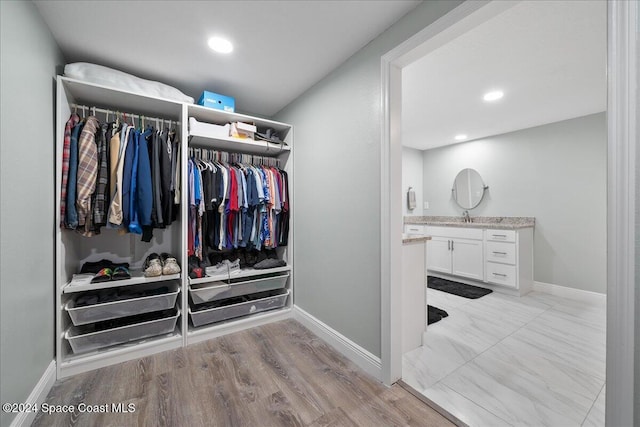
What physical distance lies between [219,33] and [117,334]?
223cm

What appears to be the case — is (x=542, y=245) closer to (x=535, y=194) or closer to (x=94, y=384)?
(x=535, y=194)

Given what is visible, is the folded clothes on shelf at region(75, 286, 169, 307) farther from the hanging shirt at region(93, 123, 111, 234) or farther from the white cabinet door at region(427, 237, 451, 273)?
the white cabinet door at region(427, 237, 451, 273)

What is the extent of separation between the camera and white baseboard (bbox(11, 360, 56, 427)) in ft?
3.89

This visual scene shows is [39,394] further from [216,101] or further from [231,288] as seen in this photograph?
[216,101]

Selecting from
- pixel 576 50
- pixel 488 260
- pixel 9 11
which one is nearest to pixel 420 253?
pixel 576 50

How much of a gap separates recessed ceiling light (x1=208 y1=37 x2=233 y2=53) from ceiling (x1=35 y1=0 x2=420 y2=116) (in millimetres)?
40

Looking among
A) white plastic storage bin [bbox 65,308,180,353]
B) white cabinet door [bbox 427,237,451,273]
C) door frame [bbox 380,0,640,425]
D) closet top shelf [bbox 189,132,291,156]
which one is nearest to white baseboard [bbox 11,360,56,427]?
white plastic storage bin [bbox 65,308,180,353]

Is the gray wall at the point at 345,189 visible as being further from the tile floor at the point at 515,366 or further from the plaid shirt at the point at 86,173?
the plaid shirt at the point at 86,173

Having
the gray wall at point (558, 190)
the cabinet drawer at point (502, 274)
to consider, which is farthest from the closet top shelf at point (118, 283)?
the gray wall at point (558, 190)

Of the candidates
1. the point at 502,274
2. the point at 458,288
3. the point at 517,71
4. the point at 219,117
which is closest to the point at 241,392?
the point at 219,117

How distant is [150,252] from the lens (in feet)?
7.67

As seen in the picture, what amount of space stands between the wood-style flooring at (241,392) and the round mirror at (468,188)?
351cm

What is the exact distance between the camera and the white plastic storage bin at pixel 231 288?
211 centimetres

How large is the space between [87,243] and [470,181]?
5.01 meters
